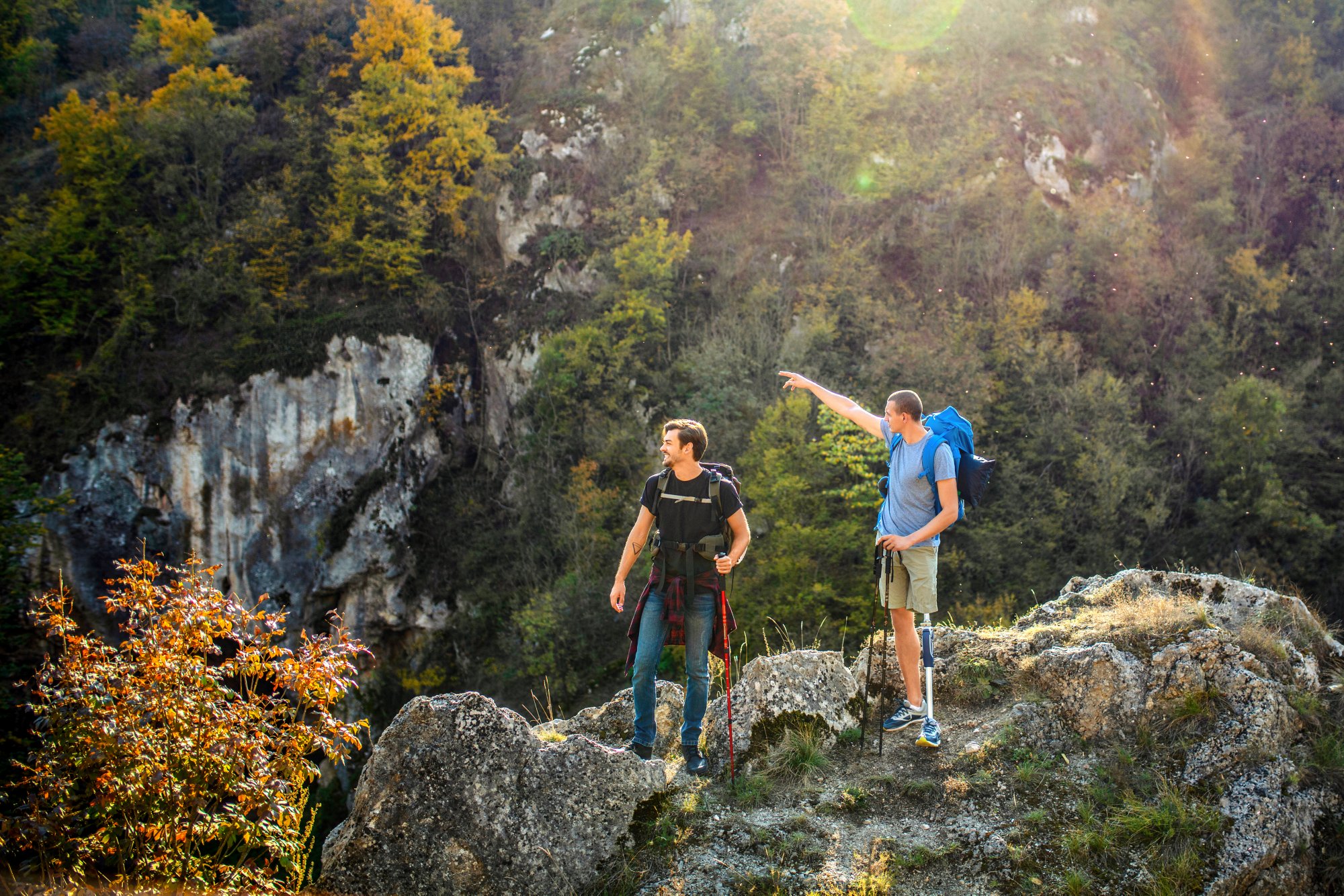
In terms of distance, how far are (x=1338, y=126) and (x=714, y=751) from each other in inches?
1105

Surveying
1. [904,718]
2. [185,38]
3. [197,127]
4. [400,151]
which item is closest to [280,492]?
[400,151]

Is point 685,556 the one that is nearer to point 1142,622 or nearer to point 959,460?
point 959,460

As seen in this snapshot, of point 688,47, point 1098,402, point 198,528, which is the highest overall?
point 688,47

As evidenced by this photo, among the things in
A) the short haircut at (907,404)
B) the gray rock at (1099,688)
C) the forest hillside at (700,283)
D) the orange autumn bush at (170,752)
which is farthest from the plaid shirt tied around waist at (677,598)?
the forest hillside at (700,283)

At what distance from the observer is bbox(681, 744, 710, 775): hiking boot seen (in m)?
4.61

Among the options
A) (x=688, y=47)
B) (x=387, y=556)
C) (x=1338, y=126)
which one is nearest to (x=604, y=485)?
(x=387, y=556)

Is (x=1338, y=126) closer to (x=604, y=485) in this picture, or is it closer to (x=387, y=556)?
(x=604, y=485)

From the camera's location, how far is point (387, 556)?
71.1ft

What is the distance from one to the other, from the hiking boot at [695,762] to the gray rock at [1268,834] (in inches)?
94.9

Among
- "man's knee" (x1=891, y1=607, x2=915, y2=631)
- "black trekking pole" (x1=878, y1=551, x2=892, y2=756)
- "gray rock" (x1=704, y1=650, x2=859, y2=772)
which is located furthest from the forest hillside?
"man's knee" (x1=891, y1=607, x2=915, y2=631)

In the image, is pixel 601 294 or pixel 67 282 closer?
pixel 601 294

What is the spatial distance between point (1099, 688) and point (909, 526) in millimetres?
1493

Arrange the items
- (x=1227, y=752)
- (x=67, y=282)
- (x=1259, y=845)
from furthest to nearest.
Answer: (x=67, y=282)
(x=1227, y=752)
(x=1259, y=845)

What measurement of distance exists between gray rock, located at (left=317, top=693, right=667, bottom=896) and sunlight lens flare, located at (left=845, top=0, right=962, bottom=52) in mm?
24667
